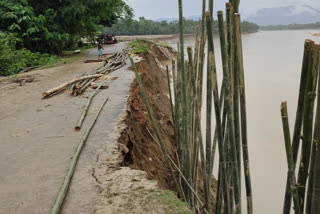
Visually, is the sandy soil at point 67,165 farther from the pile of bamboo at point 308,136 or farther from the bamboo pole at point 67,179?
the pile of bamboo at point 308,136

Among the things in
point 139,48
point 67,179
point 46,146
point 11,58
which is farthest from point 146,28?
point 67,179

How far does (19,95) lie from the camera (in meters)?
6.46

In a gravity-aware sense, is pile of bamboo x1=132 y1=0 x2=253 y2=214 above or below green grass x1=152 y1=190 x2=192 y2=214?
above

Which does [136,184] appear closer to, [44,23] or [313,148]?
[313,148]

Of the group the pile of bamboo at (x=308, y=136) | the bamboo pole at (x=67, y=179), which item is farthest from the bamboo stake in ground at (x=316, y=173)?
the bamboo pole at (x=67, y=179)

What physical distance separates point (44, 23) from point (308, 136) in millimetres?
13329

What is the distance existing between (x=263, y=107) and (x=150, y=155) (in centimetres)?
695

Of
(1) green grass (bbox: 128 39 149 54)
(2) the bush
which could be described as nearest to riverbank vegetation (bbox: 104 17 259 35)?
(1) green grass (bbox: 128 39 149 54)

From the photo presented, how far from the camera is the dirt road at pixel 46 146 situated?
93.1 inches

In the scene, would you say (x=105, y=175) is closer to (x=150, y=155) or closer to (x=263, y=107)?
(x=150, y=155)

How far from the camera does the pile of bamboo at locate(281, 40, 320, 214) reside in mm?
1319

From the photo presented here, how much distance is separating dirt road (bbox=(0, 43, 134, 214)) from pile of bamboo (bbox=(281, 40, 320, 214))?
4.60 feet

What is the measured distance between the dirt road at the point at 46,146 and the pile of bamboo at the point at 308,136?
1.40 m

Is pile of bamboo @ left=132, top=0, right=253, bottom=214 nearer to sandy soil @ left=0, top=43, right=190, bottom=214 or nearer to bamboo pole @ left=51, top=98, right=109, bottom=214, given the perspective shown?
sandy soil @ left=0, top=43, right=190, bottom=214
